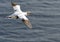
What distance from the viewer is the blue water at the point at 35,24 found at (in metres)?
19.8

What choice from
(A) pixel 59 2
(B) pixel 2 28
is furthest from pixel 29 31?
(A) pixel 59 2

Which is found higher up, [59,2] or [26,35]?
[59,2]

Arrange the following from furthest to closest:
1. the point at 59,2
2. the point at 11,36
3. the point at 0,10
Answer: the point at 59,2 < the point at 0,10 < the point at 11,36

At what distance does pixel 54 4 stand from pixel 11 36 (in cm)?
581

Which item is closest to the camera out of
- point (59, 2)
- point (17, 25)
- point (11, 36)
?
point (11, 36)

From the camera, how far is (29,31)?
20.4m

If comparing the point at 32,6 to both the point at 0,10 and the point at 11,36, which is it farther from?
the point at 11,36

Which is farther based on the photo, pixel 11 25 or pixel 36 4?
pixel 36 4

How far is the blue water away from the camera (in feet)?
64.8

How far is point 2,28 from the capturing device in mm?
20547

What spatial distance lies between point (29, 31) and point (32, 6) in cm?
383

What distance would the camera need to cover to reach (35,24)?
21109 millimetres

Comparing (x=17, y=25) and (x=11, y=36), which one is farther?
(x=17, y=25)

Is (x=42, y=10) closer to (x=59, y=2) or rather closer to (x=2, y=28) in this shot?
(x=59, y=2)
